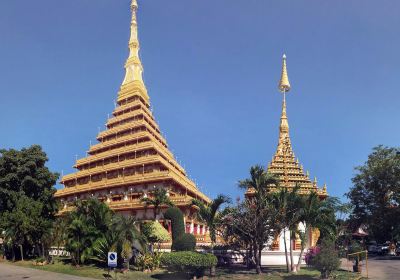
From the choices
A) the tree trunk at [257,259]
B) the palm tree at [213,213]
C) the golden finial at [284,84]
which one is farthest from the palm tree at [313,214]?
the golden finial at [284,84]

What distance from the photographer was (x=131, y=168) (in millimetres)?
60656

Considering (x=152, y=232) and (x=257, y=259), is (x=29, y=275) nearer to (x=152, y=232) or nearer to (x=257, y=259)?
(x=152, y=232)

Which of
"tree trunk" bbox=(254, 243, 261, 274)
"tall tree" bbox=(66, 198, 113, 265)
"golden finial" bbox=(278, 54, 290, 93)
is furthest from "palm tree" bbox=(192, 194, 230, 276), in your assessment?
"golden finial" bbox=(278, 54, 290, 93)

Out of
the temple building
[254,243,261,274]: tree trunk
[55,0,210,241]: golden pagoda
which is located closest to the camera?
[254,243,261,274]: tree trunk

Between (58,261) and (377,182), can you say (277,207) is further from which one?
(377,182)

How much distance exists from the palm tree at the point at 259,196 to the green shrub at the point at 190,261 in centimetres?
436

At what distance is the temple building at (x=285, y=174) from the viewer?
4088cm

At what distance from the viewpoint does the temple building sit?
40875mm

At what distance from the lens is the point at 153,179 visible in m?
55.6

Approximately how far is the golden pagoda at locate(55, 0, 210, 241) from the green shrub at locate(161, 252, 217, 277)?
21.4 meters

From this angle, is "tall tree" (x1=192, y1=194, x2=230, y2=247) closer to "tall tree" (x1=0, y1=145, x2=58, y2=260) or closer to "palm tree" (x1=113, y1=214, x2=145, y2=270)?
"palm tree" (x1=113, y1=214, x2=145, y2=270)

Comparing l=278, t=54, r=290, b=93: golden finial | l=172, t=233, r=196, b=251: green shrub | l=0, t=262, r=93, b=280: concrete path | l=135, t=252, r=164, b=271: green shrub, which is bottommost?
l=0, t=262, r=93, b=280: concrete path

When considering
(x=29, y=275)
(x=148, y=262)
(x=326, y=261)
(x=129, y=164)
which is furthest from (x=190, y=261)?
(x=129, y=164)

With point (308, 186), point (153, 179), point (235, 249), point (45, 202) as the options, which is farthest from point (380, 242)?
point (45, 202)
